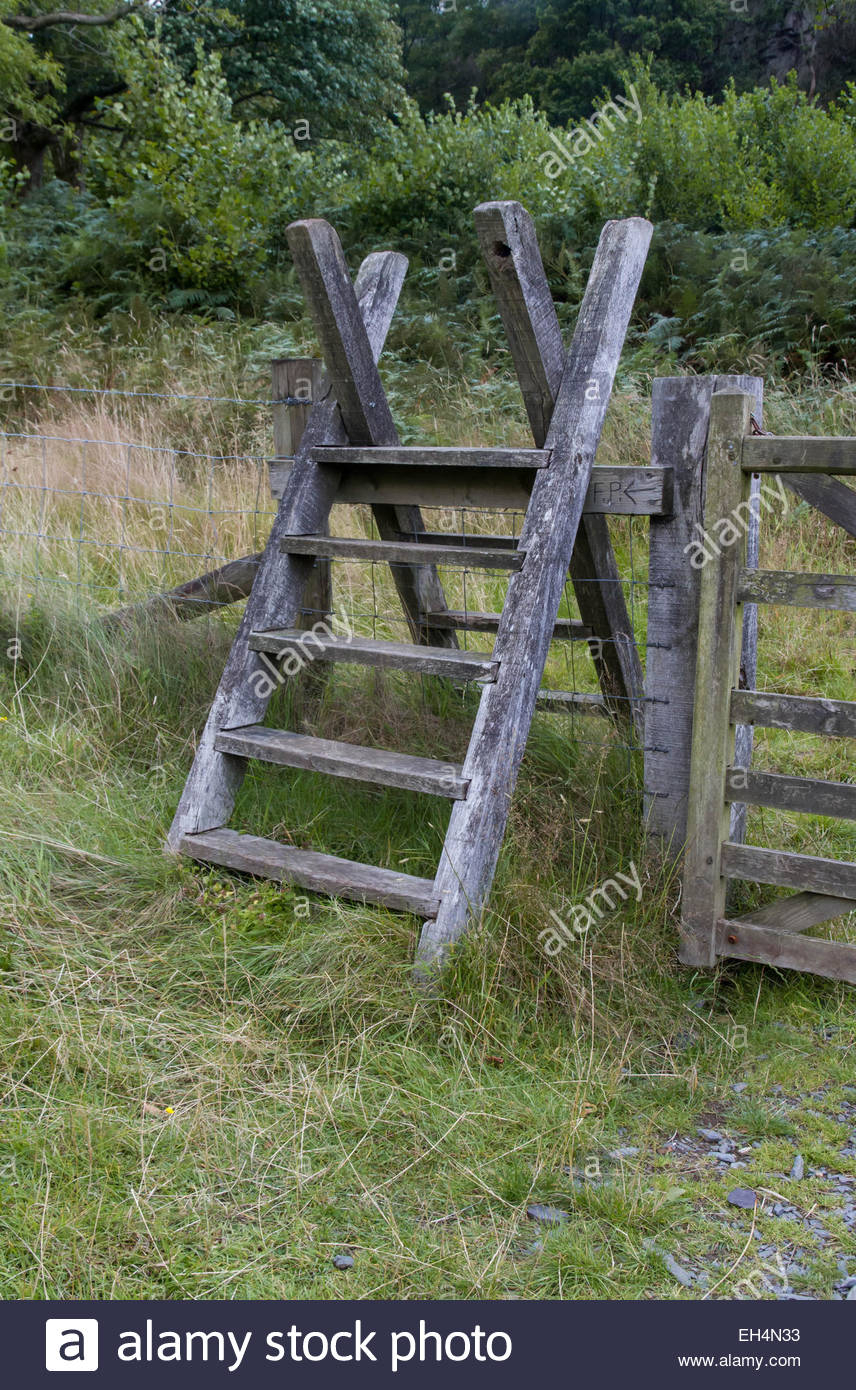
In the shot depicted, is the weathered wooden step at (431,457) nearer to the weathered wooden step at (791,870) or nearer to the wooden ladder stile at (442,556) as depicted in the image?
the wooden ladder stile at (442,556)

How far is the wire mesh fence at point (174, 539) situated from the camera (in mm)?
5559

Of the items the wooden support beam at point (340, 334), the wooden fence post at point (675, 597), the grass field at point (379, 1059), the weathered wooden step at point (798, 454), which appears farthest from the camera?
the wooden support beam at point (340, 334)

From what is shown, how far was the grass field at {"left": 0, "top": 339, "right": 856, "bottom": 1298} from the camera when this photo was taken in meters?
2.43

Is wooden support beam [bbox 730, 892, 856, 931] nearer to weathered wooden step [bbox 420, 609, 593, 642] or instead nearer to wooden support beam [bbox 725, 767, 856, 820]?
wooden support beam [bbox 725, 767, 856, 820]

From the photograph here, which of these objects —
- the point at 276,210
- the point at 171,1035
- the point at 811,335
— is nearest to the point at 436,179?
the point at 276,210

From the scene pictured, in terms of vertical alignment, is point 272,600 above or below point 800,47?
below

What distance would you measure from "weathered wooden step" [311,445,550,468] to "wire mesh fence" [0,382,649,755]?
76 centimetres

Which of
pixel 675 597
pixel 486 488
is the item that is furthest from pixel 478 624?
pixel 675 597

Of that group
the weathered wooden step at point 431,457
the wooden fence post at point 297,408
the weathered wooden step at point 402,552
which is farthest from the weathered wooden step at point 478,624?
the weathered wooden step at point 431,457

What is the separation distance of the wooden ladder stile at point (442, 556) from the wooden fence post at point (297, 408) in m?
0.19

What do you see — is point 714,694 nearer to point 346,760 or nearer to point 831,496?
point 831,496

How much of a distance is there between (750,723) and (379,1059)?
58.6 inches

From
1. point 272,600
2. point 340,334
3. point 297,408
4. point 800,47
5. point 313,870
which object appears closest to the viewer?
point 313,870

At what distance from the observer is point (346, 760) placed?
11.8 ft
